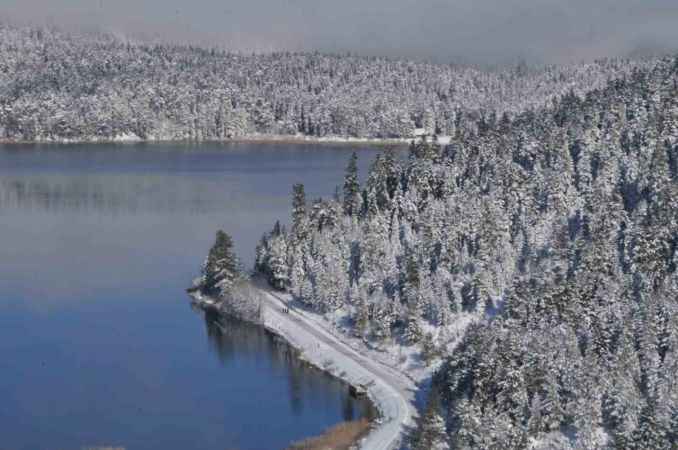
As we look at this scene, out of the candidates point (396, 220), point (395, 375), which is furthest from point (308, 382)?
point (396, 220)

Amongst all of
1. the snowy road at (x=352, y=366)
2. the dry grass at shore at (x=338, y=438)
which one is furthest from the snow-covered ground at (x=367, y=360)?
the dry grass at shore at (x=338, y=438)

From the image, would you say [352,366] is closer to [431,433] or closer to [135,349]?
[431,433]

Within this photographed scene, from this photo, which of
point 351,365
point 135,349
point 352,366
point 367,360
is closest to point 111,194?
point 135,349

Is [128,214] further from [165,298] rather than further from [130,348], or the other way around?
[130,348]

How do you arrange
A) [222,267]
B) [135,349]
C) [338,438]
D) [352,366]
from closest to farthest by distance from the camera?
[338,438]
[352,366]
[135,349]
[222,267]

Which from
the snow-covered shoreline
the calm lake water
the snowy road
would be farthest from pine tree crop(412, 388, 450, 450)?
the calm lake water

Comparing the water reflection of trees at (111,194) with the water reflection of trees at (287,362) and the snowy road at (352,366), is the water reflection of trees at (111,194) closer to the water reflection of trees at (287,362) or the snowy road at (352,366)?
the snowy road at (352,366)
